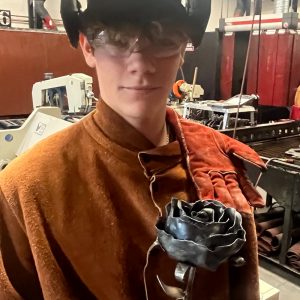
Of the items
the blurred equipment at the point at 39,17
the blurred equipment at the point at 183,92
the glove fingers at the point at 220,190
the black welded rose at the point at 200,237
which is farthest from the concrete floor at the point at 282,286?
the blurred equipment at the point at 39,17

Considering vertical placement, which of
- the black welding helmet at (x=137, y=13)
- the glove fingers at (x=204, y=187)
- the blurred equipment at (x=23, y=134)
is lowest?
the blurred equipment at (x=23, y=134)

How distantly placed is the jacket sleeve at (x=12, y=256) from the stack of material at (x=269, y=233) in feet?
6.41

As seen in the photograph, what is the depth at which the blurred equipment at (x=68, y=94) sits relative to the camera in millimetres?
2254

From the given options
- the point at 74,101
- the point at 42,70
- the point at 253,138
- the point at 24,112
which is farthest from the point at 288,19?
the point at 24,112

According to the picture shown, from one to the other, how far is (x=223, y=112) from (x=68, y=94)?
1.03 meters

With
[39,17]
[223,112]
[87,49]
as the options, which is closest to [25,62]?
[39,17]

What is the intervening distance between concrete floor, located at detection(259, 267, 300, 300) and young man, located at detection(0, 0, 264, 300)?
1513 mm

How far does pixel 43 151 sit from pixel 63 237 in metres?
0.17

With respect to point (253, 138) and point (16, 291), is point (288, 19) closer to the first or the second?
point (253, 138)

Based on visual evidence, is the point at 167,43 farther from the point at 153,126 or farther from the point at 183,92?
the point at 183,92

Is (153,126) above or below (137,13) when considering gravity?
below

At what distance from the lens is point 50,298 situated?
0.68m

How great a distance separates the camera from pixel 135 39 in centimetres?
68

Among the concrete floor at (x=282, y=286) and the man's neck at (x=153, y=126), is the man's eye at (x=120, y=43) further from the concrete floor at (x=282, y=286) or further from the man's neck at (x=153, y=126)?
the concrete floor at (x=282, y=286)
